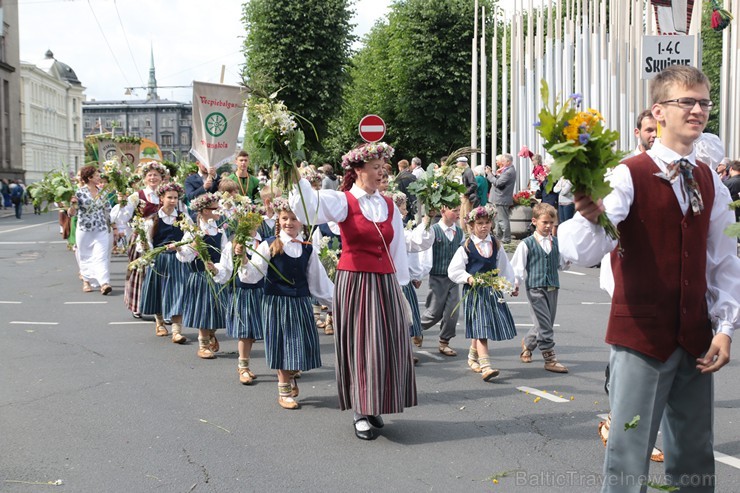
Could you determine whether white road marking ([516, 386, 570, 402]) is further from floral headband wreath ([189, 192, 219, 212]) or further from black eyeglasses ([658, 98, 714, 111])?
black eyeglasses ([658, 98, 714, 111])

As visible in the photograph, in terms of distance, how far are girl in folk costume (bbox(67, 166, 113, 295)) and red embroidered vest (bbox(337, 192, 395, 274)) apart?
29.9ft

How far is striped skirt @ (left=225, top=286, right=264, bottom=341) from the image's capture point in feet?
26.3

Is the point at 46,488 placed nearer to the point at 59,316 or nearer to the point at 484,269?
the point at 484,269

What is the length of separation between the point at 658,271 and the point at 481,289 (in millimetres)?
4687

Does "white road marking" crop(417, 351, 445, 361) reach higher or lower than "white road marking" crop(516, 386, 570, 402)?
higher

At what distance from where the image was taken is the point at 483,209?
8.43m

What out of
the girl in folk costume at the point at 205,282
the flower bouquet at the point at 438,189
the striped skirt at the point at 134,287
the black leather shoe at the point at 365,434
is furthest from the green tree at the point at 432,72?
the black leather shoe at the point at 365,434

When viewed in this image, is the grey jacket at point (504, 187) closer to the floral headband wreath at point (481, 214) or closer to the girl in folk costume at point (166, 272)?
the girl in folk costume at point (166, 272)

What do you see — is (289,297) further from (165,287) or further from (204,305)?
(165,287)

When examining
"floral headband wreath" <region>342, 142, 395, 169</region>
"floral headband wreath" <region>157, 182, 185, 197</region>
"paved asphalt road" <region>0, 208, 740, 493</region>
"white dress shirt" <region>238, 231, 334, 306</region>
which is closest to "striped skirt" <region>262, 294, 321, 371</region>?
"white dress shirt" <region>238, 231, 334, 306</region>

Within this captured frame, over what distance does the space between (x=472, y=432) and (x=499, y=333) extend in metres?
1.99

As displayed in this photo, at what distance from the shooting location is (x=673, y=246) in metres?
3.57

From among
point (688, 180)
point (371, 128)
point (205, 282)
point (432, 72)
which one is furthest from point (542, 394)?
point (432, 72)

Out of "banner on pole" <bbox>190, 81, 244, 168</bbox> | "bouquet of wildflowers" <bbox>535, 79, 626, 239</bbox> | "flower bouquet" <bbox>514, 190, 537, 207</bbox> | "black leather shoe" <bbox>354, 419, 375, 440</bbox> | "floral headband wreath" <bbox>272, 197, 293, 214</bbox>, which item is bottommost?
"black leather shoe" <bbox>354, 419, 375, 440</bbox>
